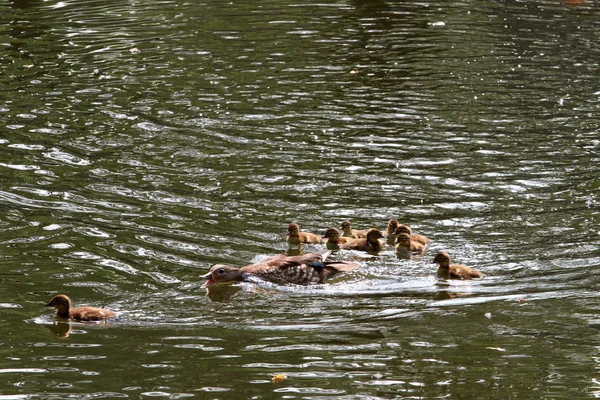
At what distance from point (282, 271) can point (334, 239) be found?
4.02 ft

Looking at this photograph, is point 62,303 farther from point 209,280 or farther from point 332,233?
point 332,233

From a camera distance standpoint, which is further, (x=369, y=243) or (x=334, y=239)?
(x=334, y=239)

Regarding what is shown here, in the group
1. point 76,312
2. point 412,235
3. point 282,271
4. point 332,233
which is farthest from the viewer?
point 332,233

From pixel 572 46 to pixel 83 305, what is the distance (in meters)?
13.3

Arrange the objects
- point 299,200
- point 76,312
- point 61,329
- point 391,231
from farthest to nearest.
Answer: point 299,200, point 391,231, point 76,312, point 61,329

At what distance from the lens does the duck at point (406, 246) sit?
11.6 meters

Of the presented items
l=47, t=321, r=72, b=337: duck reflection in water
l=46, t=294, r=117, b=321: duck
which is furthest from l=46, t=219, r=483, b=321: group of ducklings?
l=47, t=321, r=72, b=337: duck reflection in water

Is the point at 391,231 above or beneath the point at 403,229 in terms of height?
beneath

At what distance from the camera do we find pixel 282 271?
10.9 meters

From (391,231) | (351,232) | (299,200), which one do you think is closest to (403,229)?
(391,231)

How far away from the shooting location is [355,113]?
55.4 ft

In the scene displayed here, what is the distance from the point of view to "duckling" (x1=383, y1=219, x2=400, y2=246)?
38.9 feet

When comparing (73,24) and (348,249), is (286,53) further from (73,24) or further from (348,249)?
(348,249)

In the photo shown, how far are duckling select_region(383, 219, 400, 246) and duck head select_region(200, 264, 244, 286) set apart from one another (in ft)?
6.09
